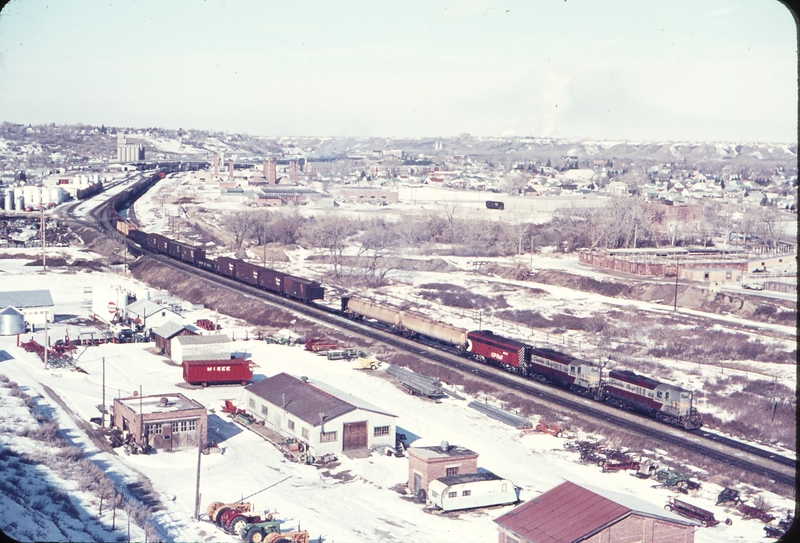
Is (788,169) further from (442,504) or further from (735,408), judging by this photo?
→ (442,504)

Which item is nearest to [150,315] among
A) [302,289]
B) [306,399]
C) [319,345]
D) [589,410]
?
[302,289]

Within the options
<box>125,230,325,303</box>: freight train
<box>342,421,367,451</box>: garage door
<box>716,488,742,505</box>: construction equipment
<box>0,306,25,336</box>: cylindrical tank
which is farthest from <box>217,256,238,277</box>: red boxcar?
<box>716,488,742,505</box>: construction equipment

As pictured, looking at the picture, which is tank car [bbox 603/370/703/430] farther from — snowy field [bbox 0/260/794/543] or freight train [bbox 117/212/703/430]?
snowy field [bbox 0/260/794/543]

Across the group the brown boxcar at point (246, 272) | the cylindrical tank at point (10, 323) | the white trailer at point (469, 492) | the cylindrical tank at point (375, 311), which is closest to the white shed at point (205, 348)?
the cylindrical tank at point (375, 311)

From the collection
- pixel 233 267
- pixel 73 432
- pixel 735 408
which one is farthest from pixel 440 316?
pixel 73 432

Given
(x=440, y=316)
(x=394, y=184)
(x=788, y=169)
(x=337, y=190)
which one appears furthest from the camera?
(x=788, y=169)

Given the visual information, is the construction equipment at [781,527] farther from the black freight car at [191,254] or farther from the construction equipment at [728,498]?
the black freight car at [191,254]
